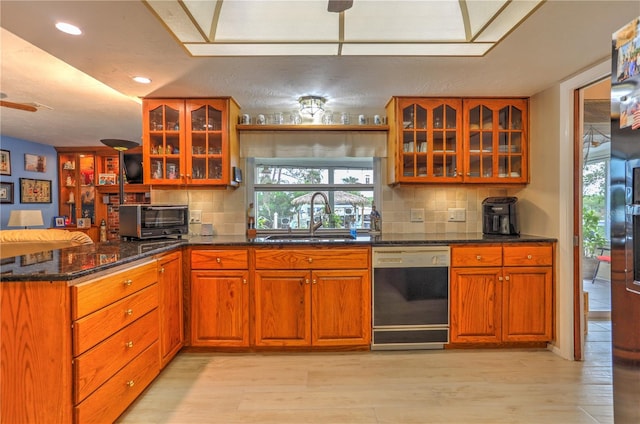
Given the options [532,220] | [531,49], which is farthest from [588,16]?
[532,220]

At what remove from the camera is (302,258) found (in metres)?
2.45

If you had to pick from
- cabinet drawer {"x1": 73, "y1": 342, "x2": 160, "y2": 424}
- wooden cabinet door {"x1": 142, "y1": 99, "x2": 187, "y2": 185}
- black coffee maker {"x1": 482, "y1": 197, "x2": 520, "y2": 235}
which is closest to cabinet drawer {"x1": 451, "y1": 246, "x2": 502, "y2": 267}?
black coffee maker {"x1": 482, "y1": 197, "x2": 520, "y2": 235}

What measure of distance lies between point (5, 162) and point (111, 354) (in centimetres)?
524

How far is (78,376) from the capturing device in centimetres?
138

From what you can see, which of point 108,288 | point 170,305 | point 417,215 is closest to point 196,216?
point 170,305

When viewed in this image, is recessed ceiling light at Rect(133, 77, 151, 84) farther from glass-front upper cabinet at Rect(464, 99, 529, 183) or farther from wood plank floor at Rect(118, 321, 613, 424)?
glass-front upper cabinet at Rect(464, 99, 529, 183)

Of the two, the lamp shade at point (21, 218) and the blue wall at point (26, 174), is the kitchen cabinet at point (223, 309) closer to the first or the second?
the lamp shade at point (21, 218)

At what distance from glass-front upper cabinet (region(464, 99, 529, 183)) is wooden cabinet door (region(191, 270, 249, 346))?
222 cm

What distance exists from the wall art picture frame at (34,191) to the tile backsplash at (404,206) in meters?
4.15

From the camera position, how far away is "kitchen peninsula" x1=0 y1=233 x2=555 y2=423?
1.34m

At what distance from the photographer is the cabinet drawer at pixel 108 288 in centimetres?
139

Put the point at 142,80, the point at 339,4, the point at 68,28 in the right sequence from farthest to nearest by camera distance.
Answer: the point at 142,80, the point at 68,28, the point at 339,4

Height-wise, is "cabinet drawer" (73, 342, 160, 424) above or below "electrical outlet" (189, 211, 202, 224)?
below

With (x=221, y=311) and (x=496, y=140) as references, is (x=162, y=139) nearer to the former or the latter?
(x=221, y=311)
